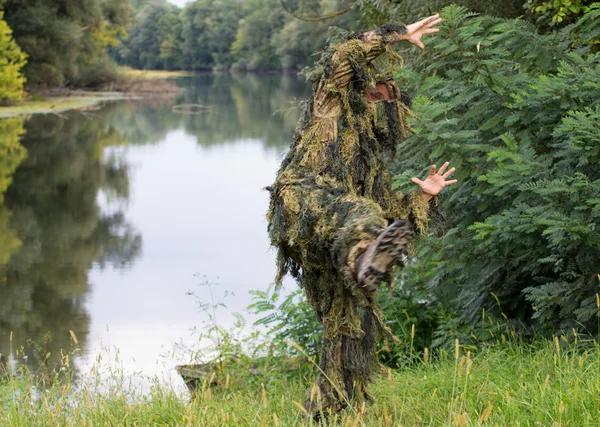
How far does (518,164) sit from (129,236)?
31.8 ft

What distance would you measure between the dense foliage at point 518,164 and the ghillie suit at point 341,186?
117 centimetres

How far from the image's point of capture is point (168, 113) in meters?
36.3

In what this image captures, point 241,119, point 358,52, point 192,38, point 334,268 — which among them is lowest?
point 241,119

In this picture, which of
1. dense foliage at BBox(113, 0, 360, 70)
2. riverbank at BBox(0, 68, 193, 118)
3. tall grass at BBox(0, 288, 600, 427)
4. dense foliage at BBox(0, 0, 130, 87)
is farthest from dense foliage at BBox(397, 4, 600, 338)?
dense foliage at BBox(113, 0, 360, 70)

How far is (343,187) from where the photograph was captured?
3.33 metres

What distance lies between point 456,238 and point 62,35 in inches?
1385

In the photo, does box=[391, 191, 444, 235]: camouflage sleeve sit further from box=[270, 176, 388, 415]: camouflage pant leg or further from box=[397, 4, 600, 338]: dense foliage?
box=[397, 4, 600, 338]: dense foliage

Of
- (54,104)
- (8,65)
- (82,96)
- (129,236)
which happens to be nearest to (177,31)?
(82,96)

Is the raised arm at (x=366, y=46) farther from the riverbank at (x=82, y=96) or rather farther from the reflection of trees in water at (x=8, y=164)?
the riverbank at (x=82, y=96)

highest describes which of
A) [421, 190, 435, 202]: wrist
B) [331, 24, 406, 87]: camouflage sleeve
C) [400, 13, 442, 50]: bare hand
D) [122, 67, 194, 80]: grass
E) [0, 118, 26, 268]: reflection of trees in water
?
[400, 13, 442, 50]: bare hand

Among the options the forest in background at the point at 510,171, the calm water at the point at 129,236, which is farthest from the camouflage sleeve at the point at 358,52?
the forest in background at the point at 510,171

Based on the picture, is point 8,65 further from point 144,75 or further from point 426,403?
point 426,403

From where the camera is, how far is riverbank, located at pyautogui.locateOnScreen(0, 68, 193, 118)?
3562 centimetres

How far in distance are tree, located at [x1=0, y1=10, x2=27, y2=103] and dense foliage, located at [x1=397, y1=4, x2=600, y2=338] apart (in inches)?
1191
